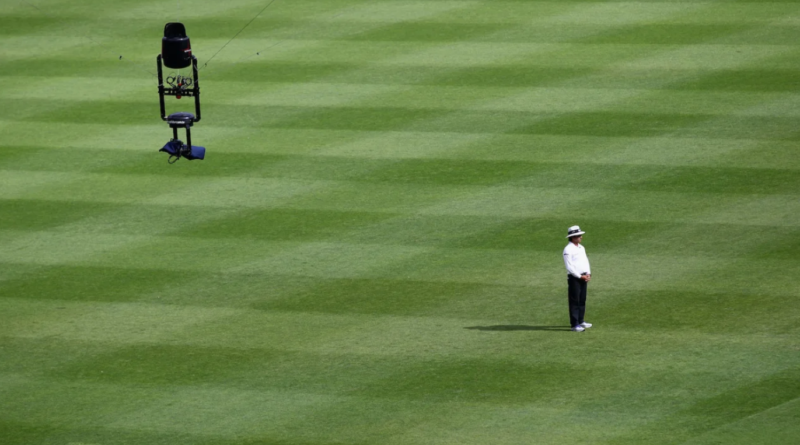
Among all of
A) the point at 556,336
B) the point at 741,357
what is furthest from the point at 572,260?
the point at 741,357

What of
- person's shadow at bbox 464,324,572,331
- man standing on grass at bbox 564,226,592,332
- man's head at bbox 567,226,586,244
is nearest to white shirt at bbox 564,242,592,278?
man standing on grass at bbox 564,226,592,332

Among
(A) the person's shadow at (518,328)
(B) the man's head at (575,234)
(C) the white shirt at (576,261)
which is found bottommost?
(A) the person's shadow at (518,328)

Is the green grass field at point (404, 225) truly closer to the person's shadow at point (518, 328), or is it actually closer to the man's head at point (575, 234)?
the person's shadow at point (518, 328)

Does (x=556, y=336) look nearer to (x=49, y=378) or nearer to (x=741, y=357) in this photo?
(x=741, y=357)

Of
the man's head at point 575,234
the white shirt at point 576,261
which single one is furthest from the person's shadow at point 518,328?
the man's head at point 575,234

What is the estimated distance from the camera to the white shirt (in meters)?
19.0

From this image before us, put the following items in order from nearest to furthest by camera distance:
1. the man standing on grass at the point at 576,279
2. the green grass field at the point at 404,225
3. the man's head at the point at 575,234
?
the green grass field at the point at 404,225, the man standing on grass at the point at 576,279, the man's head at the point at 575,234

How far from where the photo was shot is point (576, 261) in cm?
1912

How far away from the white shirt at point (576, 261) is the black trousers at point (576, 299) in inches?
3.5

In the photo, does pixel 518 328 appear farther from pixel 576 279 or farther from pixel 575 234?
pixel 575 234

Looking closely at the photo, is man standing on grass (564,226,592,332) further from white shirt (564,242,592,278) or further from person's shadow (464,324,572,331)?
person's shadow (464,324,572,331)

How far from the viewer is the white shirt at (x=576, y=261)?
19.0 meters

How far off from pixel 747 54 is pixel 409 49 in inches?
308

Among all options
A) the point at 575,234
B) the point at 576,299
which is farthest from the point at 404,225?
the point at 576,299
